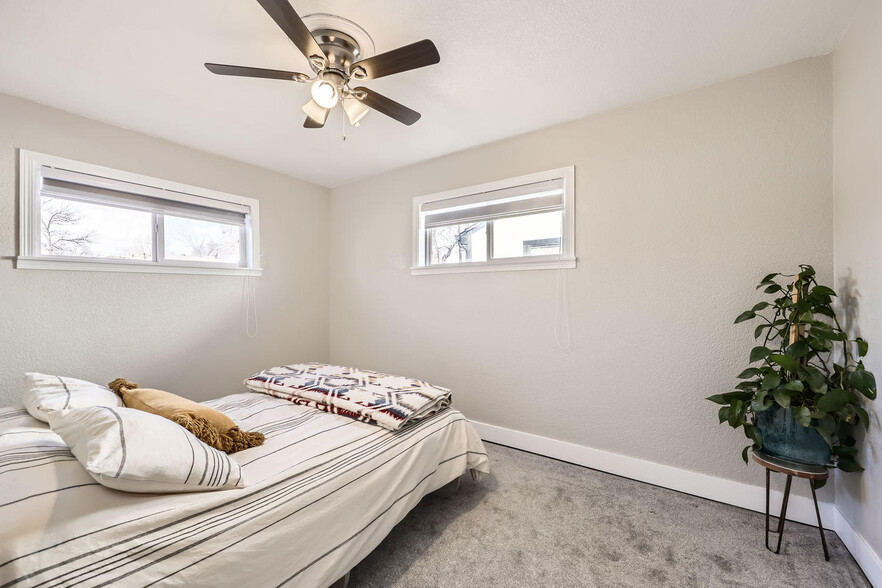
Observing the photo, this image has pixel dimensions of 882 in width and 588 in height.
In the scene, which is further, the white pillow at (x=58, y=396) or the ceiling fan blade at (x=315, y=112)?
the ceiling fan blade at (x=315, y=112)

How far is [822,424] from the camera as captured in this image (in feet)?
4.76

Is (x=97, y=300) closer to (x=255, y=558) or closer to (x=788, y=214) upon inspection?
(x=255, y=558)

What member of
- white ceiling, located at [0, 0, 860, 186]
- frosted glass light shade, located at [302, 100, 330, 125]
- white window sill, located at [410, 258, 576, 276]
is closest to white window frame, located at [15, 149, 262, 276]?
white ceiling, located at [0, 0, 860, 186]

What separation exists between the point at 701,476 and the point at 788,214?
1.54m

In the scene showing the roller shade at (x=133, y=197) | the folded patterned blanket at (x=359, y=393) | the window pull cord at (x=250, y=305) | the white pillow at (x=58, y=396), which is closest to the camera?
the white pillow at (x=58, y=396)

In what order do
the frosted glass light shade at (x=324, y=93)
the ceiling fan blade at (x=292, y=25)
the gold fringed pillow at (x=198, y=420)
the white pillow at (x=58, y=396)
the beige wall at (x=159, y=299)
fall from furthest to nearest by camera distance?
the beige wall at (x=159, y=299), the frosted glass light shade at (x=324, y=93), the white pillow at (x=58, y=396), the gold fringed pillow at (x=198, y=420), the ceiling fan blade at (x=292, y=25)

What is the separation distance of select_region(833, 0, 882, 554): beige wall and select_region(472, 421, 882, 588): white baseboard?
0.25ft

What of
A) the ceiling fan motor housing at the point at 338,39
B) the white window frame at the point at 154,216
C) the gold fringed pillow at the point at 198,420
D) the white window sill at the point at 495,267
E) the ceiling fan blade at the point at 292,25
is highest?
the ceiling fan motor housing at the point at 338,39

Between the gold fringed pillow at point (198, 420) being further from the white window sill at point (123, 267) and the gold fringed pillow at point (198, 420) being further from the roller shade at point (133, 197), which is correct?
the roller shade at point (133, 197)

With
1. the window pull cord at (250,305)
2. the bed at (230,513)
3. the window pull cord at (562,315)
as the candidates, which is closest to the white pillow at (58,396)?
the bed at (230,513)

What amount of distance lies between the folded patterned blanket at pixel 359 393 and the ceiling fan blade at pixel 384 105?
1538 mm

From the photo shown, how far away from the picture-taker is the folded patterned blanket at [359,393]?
1.80 m

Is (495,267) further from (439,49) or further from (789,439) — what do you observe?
(789,439)

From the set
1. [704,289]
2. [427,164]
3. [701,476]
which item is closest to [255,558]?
[701,476]
